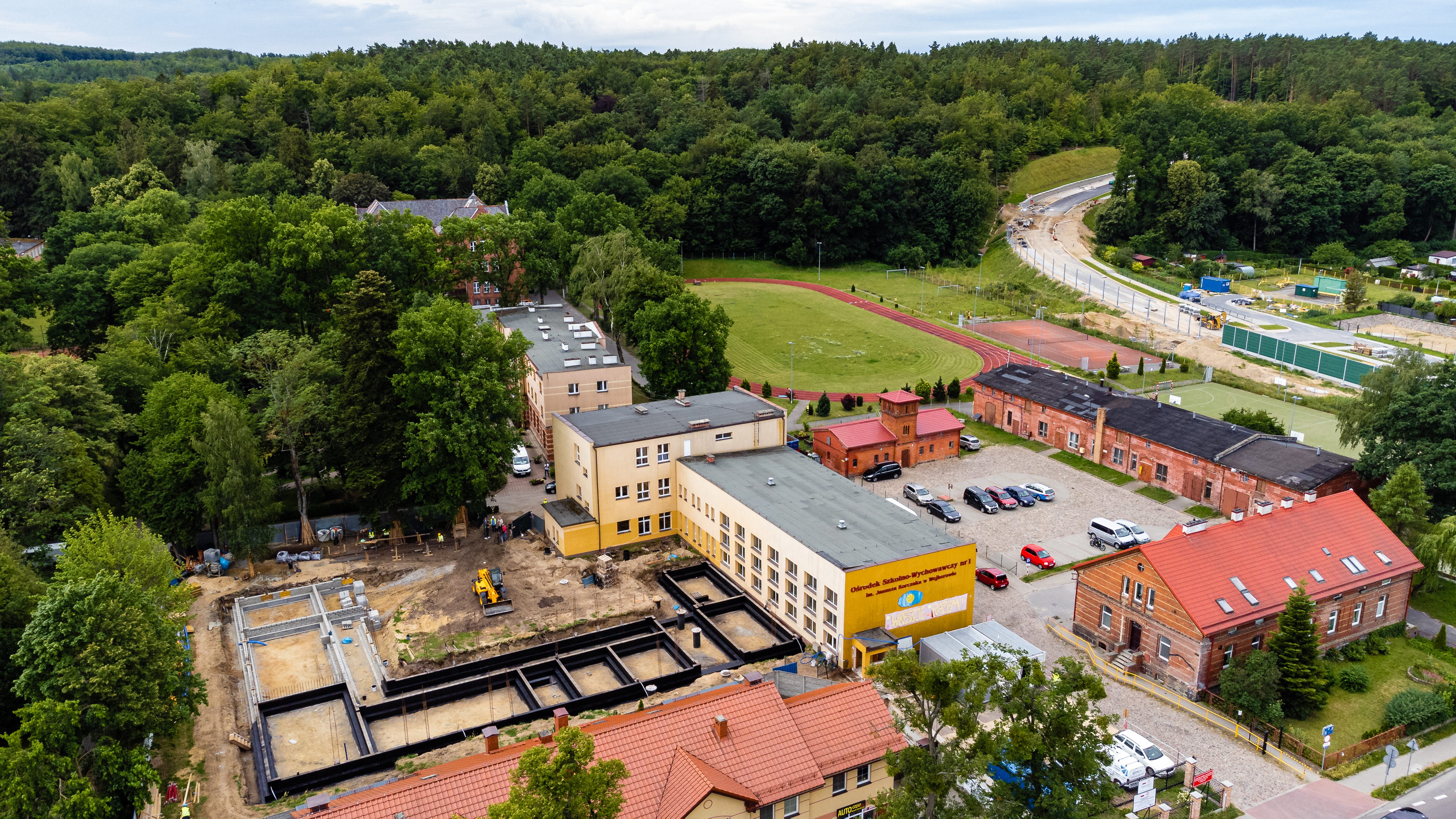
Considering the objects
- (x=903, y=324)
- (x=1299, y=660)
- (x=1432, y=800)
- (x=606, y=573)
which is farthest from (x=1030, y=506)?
(x=903, y=324)

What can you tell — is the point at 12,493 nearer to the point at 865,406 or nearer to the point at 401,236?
the point at 401,236

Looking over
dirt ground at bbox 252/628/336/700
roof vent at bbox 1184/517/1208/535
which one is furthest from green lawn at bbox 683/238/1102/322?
dirt ground at bbox 252/628/336/700

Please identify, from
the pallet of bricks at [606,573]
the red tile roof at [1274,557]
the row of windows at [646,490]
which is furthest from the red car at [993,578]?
the pallet of bricks at [606,573]

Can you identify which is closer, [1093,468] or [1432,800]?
[1432,800]

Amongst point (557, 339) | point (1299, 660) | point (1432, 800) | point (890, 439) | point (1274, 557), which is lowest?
point (1432, 800)

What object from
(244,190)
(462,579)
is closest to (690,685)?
(462,579)

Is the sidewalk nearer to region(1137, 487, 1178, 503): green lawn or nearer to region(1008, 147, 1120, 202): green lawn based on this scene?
region(1137, 487, 1178, 503): green lawn

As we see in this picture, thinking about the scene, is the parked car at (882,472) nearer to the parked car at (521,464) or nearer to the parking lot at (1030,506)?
the parking lot at (1030,506)

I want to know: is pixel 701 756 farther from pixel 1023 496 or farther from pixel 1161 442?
pixel 1161 442
